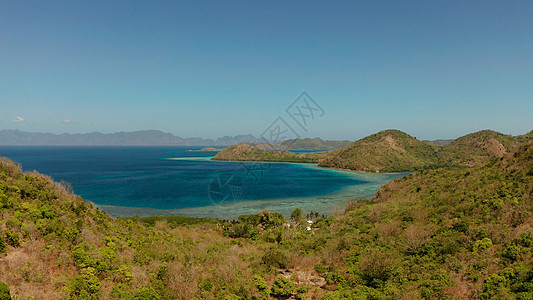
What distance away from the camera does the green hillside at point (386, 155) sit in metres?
132

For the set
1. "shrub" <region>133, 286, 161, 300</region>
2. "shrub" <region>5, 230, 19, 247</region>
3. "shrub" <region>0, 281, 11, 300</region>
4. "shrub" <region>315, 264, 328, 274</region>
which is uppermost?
"shrub" <region>5, 230, 19, 247</region>

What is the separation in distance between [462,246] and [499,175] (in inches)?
679

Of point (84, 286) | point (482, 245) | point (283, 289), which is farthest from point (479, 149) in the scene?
point (84, 286)

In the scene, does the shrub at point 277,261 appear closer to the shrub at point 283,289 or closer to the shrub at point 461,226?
the shrub at point 283,289

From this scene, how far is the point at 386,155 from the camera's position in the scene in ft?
463

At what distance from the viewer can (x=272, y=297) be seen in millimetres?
12844

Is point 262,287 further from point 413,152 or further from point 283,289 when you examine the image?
point 413,152

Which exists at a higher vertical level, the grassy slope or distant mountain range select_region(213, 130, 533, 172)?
distant mountain range select_region(213, 130, 533, 172)

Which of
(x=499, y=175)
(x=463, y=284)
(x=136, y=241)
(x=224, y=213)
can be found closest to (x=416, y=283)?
(x=463, y=284)

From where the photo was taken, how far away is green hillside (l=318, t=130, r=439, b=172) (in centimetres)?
13162

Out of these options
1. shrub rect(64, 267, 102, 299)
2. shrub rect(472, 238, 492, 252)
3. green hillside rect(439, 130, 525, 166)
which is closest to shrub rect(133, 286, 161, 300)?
shrub rect(64, 267, 102, 299)

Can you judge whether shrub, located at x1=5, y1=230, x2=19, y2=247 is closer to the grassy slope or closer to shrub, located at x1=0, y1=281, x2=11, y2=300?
the grassy slope

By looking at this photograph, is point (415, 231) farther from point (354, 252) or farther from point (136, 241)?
point (136, 241)

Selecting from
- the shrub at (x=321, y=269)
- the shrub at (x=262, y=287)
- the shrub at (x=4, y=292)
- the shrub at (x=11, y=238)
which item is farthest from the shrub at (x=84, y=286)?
the shrub at (x=321, y=269)
